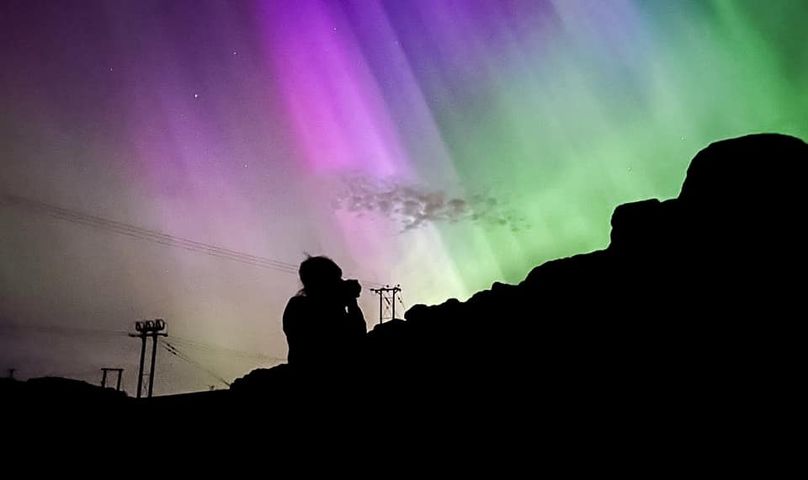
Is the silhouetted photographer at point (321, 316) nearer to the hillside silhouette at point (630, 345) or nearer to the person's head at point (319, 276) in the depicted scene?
the person's head at point (319, 276)

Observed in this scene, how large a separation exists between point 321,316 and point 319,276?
0.62 m

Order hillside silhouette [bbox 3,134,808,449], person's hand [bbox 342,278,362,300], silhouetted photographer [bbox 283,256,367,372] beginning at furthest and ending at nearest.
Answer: person's hand [bbox 342,278,362,300]
silhouetted photographer [bbox 283,256,367,372]
hillside silhouette [bbox 3,134,808,449]

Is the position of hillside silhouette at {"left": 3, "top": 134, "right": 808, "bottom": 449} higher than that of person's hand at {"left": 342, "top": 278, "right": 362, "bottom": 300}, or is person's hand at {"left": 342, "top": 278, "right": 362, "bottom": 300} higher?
person's hand at {"left": 342, "top": 278, "right": 362, "bottom": 300}

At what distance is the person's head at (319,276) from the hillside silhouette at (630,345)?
104 centimetres

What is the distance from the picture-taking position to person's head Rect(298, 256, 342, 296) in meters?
9.48

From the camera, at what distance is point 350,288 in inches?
386

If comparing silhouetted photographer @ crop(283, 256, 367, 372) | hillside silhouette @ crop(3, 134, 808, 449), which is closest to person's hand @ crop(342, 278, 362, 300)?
silhouetted photographer @ crop(283, 256, 367, 372)

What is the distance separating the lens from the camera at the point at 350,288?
9.69 meters

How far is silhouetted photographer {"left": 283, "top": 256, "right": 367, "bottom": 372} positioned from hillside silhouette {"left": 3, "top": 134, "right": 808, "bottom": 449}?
395 mm

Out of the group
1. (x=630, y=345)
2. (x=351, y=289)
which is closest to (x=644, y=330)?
(x=630, y=345)

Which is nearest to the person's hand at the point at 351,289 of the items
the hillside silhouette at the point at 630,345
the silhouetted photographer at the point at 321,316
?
the silhouetted photographer at the point at 321,316

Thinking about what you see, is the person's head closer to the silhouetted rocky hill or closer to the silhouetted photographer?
the silhouetted photographer

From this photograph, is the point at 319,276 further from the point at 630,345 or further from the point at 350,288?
the point at 630,345

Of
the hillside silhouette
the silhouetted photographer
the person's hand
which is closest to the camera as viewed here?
the hillside silhouette
